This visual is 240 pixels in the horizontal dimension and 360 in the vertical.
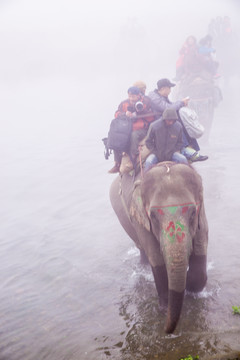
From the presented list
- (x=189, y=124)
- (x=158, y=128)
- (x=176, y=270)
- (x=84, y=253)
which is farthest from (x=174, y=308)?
(x=84, y=253)

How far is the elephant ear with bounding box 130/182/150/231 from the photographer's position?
5423 mm

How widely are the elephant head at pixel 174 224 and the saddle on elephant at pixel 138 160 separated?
55cm

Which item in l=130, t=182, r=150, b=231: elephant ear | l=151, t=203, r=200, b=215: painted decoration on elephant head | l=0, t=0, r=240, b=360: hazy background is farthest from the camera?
l=130, t=182, r=150, b=231: elephant ear

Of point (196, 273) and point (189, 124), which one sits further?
point (189, 124)

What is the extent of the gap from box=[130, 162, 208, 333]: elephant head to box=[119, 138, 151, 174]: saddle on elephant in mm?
553

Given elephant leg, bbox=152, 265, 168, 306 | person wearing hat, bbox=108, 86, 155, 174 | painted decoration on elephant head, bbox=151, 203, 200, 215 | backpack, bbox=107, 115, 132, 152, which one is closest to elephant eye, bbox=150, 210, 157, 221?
painted decoration on elephant head, bbox=151, 203, 200, 215

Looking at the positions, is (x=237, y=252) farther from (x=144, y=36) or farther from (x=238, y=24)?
(x=238, y=24)

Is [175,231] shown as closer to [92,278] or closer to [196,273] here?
[196,273]

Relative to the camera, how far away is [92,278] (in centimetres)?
745

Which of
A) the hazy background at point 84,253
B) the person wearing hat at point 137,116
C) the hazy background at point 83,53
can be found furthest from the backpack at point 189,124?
the hazy background at point 83,53

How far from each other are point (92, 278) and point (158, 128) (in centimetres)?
299

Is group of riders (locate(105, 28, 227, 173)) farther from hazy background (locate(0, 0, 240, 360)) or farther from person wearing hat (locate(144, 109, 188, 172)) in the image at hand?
hazy background (locate(0, 0, 240, 360))

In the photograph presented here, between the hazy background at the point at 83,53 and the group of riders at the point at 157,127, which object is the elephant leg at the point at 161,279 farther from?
the hazy background at the point at 83,53

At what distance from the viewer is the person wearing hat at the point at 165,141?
5.80 m
